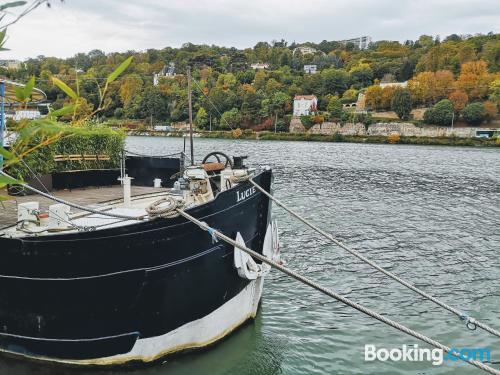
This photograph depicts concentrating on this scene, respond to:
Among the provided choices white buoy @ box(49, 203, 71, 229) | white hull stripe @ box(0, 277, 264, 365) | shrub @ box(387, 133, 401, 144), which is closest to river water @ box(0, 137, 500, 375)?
white hull stripe @ box(0, 277, 264, 365)

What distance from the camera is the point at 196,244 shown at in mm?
7109

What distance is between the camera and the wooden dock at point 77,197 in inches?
338

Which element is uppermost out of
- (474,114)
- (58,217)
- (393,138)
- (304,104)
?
(304,104)

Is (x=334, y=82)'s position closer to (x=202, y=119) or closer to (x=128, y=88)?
(x=202, y=119)

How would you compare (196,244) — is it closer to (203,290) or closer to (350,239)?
(203,290)

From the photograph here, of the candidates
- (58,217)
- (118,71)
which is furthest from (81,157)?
(118,71)

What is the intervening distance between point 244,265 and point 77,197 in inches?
186

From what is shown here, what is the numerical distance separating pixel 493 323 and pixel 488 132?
4192 inches

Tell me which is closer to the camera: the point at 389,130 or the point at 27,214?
the point at 27,214

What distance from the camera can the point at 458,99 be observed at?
12325cm

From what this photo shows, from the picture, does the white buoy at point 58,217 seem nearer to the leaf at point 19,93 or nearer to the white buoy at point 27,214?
the white buoy at point 27,214

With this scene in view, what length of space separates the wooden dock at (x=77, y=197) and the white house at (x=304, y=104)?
13660 centimetres

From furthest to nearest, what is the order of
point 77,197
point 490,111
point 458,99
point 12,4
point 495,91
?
point 495,91 < point 458,99 < point 490,111 < point 77,197 < point 12,4

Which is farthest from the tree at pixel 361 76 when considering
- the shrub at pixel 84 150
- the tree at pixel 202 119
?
the shrub at pixel 84 150
